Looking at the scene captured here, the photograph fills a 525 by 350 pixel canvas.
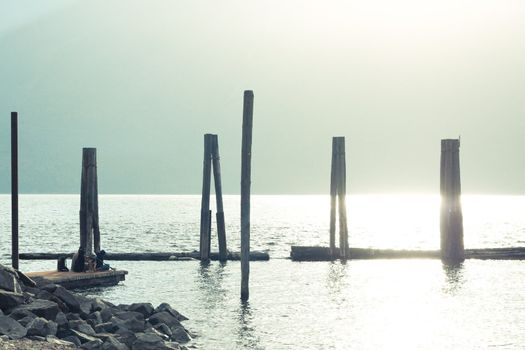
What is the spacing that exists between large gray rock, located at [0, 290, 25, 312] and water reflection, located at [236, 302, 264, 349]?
161 inches

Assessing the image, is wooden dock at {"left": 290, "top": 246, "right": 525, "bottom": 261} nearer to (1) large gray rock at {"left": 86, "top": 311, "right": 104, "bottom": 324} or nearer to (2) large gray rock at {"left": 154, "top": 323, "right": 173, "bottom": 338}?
(2) large gray rock at {"left": 154, "top": 323, "right": 173, "bottom": 338}

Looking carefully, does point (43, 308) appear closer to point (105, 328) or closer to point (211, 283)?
point (105, 328)

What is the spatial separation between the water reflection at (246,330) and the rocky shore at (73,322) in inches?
42.2

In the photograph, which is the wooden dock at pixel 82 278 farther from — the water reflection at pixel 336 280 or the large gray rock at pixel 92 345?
the large gray rock at pixel 92 345

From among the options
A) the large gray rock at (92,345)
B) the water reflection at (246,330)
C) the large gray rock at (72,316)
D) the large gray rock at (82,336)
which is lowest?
the water reflection at (246,330)

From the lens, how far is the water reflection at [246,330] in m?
15.4

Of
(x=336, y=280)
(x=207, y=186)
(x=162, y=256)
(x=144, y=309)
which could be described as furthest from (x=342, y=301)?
(x=162, y=256)

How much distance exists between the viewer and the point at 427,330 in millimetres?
17281

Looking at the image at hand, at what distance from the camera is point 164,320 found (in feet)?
52.6

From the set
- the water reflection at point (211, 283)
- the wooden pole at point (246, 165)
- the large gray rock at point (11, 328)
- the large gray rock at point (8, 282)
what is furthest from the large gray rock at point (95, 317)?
the water reflection at point (211, 283)

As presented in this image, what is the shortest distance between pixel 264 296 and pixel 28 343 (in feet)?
→ 33.9

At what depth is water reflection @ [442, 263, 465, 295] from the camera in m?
23.7

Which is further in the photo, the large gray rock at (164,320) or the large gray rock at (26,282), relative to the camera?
the large gray rock at (26,282)

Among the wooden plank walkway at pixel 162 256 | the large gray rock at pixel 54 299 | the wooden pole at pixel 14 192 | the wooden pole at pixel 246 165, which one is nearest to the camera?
the large gray rock at pixel 54 299
